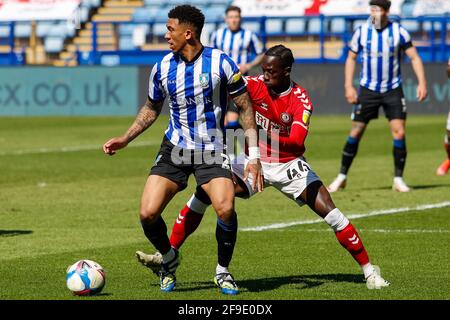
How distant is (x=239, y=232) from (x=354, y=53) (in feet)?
14.9

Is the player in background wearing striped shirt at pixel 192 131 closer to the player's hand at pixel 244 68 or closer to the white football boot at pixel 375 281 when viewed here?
the white football boot at pixel 375 281

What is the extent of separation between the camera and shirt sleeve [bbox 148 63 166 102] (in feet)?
26.3

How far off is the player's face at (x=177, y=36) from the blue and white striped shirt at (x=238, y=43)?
1079cm

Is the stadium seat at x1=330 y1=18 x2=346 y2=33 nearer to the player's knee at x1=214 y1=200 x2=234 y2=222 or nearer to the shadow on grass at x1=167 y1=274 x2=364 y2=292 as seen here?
the shadow on grass at x1=167 y1=274 x2=364 y2=292

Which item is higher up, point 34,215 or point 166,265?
point 166,265

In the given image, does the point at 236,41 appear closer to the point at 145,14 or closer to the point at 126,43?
the point at 126,43

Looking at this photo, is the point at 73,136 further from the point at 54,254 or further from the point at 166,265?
the point at 166,265

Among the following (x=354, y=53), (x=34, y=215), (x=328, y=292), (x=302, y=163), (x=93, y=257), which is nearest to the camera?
(x=328, y=292)

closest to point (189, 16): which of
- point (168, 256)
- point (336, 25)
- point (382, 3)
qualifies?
point (168, 256)

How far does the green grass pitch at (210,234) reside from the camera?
319 inches

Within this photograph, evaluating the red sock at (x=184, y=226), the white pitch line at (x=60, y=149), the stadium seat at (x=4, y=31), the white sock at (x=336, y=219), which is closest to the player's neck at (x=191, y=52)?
the red sock at (x=184, y=226)

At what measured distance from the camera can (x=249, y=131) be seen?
7.96 metres

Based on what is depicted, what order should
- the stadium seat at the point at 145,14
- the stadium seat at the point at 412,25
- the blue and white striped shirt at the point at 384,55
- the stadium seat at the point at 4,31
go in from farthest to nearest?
1. the stadium seat at the point at 145,14
2. the stadium seat at the point at 4,31
3. the stadium seat at the point at 412,25
4. the blue and white striped shirt at the point at 384,55

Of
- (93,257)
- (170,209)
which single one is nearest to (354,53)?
(170,209)
